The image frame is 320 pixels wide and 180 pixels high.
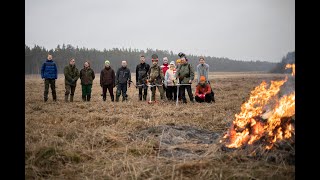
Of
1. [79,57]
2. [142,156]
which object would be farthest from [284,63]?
[79,57]

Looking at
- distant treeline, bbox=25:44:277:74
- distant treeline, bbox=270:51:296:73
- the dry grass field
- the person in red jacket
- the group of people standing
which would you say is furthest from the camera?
distant treeline, bbox=25:44:277:74

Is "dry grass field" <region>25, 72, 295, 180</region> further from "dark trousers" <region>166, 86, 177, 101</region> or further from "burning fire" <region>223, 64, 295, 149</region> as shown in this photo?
"dark trousers" <region>166, 86, 177, 101</region>

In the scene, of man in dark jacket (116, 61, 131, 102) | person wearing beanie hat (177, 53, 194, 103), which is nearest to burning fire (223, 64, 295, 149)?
person wearing beanie hat (177, 53, 194, 103)

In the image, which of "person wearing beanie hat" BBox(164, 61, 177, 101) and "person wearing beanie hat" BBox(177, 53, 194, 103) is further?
"person wearing beanie hat" BBox(164, 61, 177, 101)

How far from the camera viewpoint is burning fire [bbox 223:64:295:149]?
4695mm

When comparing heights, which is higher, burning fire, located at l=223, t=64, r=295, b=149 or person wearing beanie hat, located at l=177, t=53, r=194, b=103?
person wearing beanie hat, located at l=177, t=53, r=194, b=103

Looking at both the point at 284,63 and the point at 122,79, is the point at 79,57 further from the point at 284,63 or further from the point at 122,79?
the point at 284,63

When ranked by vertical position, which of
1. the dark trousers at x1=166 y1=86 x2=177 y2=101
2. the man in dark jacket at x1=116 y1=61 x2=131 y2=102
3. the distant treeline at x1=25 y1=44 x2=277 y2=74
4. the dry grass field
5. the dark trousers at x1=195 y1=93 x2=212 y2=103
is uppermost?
the distant treeline at x1=25 y1=44 x2=277 y2=74

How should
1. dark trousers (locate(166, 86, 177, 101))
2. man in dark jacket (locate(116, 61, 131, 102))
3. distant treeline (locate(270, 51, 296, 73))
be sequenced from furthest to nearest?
1. man in dark jacket (locate(116, 61, 131, 102))
2. dark trousers (locate(166, 86, 177, 101))
3. distant treeline (locate(270, 51, 296, 73))

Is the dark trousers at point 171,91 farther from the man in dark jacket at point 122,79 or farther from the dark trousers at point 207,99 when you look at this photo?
the man in dark jacket at point 122,79

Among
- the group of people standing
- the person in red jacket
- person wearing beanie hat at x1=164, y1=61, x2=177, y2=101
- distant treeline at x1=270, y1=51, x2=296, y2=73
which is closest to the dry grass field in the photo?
distant treeline at x1=270, y1=51, x2=296, y2=73

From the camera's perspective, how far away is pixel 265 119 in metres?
4.93
